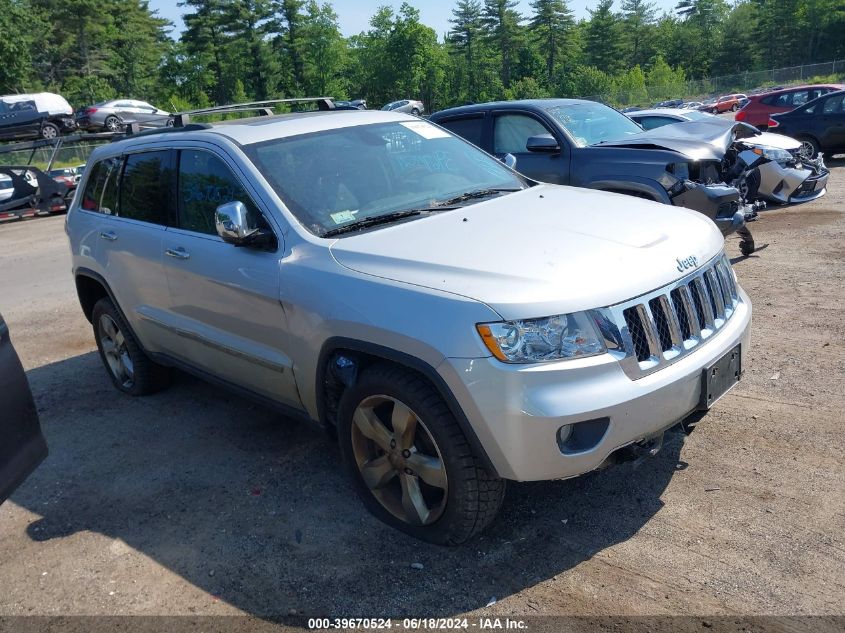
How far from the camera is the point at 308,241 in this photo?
11.9 feet

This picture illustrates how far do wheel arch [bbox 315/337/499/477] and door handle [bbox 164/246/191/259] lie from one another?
1.32m

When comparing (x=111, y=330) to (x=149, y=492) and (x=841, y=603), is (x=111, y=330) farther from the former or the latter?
(x=841, y=603)

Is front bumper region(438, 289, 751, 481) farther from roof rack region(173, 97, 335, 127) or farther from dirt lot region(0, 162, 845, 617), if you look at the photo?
roof rack region(173, 97, 335, 127)

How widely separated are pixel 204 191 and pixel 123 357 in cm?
196

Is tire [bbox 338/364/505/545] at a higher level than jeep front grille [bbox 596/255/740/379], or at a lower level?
lower

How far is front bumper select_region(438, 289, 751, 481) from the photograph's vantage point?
2830mm

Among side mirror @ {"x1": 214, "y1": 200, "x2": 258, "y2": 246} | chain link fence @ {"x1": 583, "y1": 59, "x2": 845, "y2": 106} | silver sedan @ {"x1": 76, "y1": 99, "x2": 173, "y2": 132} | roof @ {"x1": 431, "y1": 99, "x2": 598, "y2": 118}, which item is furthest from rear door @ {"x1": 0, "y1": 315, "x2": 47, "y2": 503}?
chain link fence @ {"x1": 583, "y1": 59, "x2": 845, "y2": 106}

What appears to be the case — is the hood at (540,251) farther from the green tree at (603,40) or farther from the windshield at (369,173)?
the green tree at (603,40)

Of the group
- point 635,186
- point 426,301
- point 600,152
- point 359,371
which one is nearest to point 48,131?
Answer: point 600,152

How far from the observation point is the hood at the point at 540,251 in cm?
296

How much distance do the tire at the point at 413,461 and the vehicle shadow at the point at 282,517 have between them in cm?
15

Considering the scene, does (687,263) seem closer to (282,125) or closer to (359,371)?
(359,371)

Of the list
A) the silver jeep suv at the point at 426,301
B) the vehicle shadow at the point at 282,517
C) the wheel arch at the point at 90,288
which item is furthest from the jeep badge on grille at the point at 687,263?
the wheel arch at the point at 90,288

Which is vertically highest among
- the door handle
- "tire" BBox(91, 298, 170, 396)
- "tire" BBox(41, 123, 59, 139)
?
"tire" BBox(41, 123, 59, 139)
